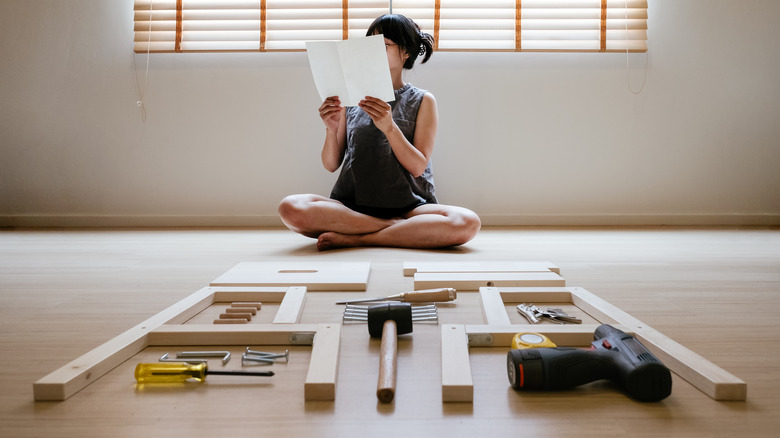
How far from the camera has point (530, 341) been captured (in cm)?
84

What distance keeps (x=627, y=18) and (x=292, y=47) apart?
1.74 metres

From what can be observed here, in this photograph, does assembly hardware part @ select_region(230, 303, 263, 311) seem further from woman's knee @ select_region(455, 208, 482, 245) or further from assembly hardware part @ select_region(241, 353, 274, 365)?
woman's knee @ select_region(455, 208, 482, 245)

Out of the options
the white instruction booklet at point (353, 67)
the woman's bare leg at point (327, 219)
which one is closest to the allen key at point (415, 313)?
the white instruction booklet at point (353, 67)

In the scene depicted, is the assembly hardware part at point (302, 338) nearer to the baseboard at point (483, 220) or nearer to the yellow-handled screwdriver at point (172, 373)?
the yellow-handled screwdriver at point (172, 373)

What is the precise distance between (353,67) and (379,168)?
20.1 inches

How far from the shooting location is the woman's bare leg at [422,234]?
6.68ft

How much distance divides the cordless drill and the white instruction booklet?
1176 millimetres

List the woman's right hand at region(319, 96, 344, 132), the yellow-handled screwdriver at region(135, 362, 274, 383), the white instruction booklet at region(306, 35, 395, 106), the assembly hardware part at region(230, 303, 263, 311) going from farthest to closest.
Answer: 1. the woman's right hand at region(319, 96, 344, 132)
2. the white instruction booklet at region(306, 35, 395, 106)
3. the assembly hardware part at region(230, 303, 263, 311)
4. the yellow-handled screwdriver at region(135, 362, 274, 383)

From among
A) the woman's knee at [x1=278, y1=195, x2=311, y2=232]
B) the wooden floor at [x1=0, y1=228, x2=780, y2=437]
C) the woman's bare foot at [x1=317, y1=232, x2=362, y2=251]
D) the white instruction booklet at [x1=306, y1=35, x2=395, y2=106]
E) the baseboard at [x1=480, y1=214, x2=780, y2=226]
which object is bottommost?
the wooden floor at [x1=0, y1=228, x2=780, y2=437]

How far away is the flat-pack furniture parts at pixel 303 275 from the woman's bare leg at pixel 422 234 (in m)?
0.38

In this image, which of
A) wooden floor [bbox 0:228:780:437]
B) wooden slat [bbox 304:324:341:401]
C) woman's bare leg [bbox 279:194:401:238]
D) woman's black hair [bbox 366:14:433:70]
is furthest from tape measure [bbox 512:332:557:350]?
woman's black hair [bbox 366:14:433:70]

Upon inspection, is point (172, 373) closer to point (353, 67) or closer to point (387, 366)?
point (387, 366)

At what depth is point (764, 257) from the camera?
1.89 meters

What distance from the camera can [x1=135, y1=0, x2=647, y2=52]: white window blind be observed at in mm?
2877
